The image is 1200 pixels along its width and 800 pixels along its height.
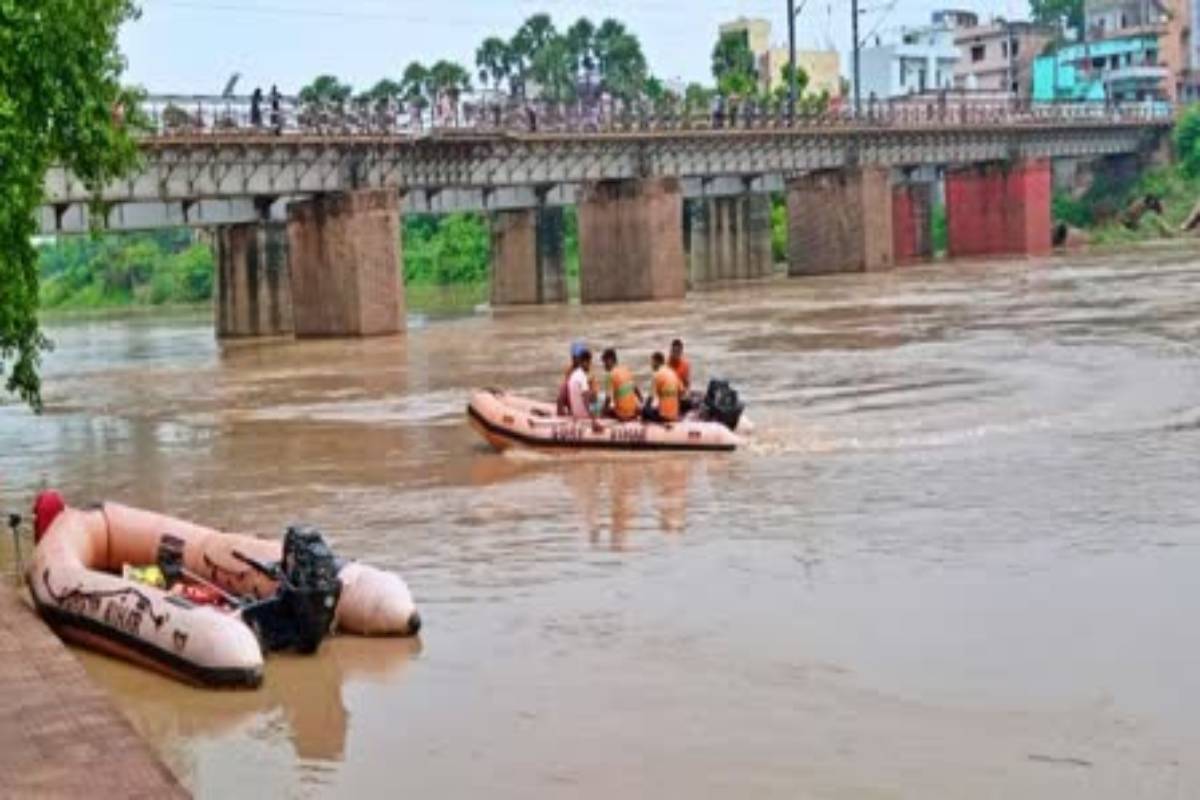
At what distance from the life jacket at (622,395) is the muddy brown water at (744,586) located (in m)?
0.86

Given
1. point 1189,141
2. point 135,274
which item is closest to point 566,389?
point 1189,141

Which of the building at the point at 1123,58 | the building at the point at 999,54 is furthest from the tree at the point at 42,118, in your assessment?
the building at the point at 999,54

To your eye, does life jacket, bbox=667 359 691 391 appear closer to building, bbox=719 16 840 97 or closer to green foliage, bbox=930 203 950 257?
green foliage, bbox=930 203 950 257

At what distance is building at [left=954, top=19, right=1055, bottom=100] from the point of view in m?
134

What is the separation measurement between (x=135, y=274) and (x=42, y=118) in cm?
11375

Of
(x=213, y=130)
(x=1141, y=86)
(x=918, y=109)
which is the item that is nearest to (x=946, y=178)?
(x=918, y=109)

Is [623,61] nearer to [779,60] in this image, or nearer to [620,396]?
[779,60]

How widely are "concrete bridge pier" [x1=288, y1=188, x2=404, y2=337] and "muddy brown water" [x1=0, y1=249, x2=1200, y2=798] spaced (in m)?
18.4

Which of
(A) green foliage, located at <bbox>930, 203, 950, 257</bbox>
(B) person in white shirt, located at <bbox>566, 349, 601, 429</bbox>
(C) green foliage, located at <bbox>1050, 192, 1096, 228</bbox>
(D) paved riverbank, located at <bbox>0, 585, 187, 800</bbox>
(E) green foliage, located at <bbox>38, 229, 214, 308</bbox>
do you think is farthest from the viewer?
(E) green foliage, located at <bbox>38, 229, 214, 308</bbox>

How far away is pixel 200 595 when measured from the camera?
1509 centimetres

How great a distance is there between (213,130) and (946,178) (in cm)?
5051

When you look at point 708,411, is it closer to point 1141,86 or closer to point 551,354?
point 551,354

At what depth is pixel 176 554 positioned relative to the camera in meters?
16.2

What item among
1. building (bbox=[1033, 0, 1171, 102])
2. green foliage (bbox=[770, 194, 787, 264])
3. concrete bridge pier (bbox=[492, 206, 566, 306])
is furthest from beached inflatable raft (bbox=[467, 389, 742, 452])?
building (bbox=[1033, 0, 1171, 102])
